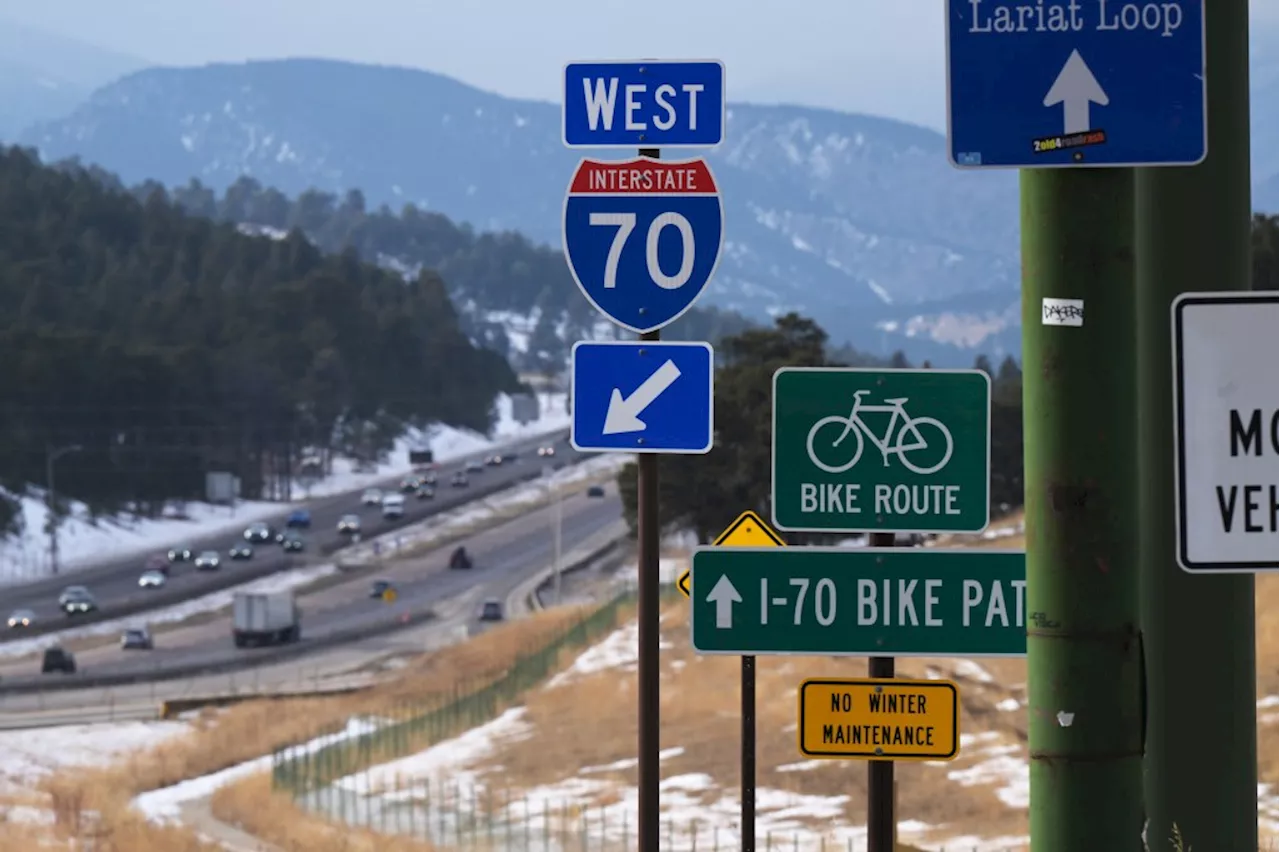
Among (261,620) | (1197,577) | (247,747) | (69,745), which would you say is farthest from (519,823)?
(261,620)

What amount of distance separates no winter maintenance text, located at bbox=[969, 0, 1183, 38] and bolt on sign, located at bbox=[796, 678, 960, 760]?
13.4 feet

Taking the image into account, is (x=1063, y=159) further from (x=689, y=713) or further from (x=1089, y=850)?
(x=689, y=713)

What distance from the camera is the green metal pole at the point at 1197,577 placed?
7168 millimetres

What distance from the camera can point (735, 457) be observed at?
227 ft

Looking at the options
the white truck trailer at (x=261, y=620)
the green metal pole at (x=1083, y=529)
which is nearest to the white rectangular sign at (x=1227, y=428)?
the green metal pole at (x=1083, y=529)

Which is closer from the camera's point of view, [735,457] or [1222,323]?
[1222,323]

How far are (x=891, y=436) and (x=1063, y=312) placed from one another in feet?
11.1

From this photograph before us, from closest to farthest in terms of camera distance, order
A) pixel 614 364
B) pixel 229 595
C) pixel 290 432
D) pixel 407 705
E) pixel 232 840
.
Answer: pixel 614 364 < pixel 232 840 < pixel 407 705 < pixel 229 595 < pixel 290 432

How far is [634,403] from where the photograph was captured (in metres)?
8.61

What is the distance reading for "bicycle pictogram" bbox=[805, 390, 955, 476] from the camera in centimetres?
784

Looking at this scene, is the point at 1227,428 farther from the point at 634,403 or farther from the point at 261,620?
the point at 261,620

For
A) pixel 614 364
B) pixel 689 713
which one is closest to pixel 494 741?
pixel 689 713

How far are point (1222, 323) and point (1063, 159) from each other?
0.66 meters

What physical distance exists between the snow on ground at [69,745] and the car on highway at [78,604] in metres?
38.8
